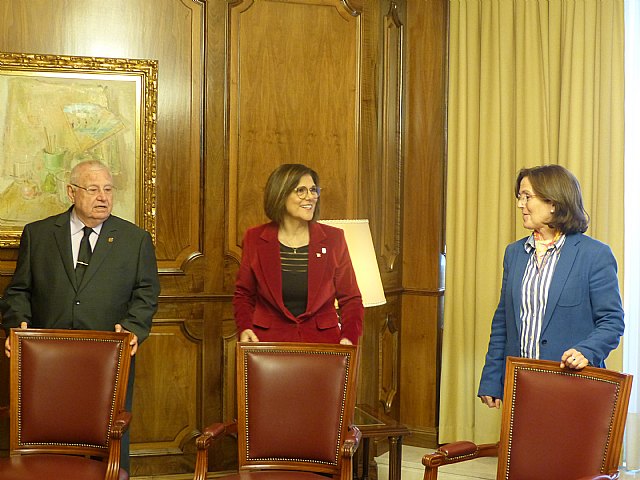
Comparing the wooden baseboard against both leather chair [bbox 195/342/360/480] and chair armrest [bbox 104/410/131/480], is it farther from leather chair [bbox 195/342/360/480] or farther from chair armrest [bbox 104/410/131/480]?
chair armrest [bbox 104/410/131/480]

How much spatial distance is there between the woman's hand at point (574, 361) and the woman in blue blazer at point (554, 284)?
0.86ft

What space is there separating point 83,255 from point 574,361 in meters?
2.11

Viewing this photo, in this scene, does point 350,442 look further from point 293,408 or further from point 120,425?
point 120,425

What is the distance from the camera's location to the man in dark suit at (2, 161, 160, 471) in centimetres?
386

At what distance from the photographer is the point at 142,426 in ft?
15.8

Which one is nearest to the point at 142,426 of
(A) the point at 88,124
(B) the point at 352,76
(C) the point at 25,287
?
(C) the point at 25,287

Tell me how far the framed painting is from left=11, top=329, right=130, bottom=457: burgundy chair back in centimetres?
134

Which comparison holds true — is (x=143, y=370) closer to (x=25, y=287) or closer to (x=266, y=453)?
(x=25, y=287)

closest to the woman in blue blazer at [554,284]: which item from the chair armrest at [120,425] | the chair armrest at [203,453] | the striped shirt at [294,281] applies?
the striped shirt at [294,281]

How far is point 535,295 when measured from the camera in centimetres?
337

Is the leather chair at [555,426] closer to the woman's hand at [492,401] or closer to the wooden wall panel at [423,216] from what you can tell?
the woman's hand at [492,401]

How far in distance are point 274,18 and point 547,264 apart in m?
2.29

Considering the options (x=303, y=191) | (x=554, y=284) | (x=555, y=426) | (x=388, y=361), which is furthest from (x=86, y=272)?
(x=388, y=361)

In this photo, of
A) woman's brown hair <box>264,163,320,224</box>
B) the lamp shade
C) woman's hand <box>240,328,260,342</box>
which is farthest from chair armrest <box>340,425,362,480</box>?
the lamp shade
